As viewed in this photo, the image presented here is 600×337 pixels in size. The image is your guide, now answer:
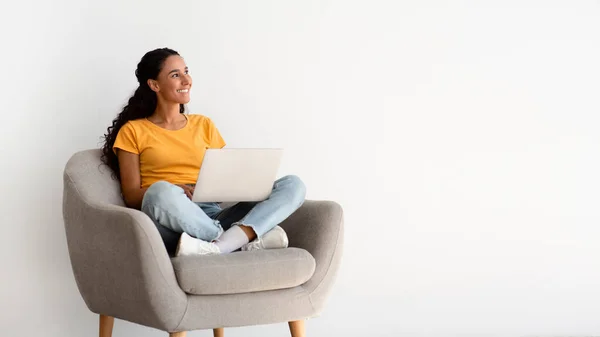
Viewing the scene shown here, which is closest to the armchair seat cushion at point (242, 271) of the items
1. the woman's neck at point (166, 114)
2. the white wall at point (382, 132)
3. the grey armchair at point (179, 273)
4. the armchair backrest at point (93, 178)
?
the grey armchair at point (179, 273)

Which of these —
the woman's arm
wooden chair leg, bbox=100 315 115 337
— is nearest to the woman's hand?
the woman's arm

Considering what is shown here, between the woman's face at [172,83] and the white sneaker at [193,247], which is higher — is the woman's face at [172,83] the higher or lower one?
the higher one

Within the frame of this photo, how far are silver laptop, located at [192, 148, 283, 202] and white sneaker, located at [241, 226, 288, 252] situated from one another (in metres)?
0.15

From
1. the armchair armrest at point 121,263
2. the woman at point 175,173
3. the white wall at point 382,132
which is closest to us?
the armchair armrest at point 121,263

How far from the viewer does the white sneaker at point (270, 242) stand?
109 inches

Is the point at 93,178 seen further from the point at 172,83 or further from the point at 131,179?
the point at 172,83

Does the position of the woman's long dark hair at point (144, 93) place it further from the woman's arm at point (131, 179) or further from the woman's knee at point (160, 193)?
the woman's knee at point (160, 193)

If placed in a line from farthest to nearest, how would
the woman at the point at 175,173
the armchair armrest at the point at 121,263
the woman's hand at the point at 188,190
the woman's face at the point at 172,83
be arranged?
1. the woman's face at the point at 172,83
2. the woman's hand at the point at 188,190
3. the woman at the point at 175,173
4. the armchair armrest at the point at 121,263

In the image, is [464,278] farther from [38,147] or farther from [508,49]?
[38,147]

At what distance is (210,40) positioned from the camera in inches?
139

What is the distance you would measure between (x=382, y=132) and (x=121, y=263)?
61.7 inches

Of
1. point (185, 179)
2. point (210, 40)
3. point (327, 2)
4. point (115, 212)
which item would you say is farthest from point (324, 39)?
point (115, 212)

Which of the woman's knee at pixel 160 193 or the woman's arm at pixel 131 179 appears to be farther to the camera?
the woman's arm at pixel 131 179

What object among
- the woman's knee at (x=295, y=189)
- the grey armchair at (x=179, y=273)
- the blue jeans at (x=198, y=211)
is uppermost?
the woman's knee at (x=295, y=189)
